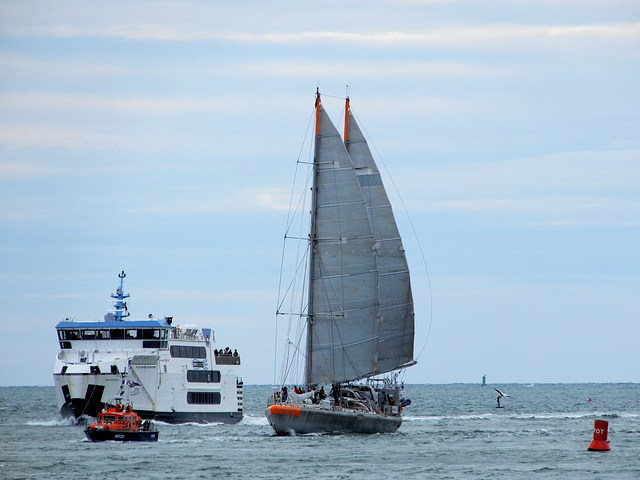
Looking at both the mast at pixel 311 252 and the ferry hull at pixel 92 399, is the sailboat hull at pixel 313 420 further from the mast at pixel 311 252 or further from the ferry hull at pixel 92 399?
the ferry hull at pixel 92 399

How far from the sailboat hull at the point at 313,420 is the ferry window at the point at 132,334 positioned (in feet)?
53.3

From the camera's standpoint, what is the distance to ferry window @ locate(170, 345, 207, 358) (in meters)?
68.6

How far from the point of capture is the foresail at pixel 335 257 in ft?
190

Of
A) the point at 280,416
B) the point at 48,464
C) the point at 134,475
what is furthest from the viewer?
the point at 280,416

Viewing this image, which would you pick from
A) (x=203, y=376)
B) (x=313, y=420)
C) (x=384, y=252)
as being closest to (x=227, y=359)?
(x=203, y=376)

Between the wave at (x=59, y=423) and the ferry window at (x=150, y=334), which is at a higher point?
the ferry window at (x=150, y=334)

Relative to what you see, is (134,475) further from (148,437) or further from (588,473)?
(588,473)

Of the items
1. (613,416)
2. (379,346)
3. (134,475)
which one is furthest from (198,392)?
(613,416)

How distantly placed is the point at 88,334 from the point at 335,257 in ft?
67.7

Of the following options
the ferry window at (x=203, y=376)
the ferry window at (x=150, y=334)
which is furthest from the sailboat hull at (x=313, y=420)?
the ferry window at (x=150, y=334)

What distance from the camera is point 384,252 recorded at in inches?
2515

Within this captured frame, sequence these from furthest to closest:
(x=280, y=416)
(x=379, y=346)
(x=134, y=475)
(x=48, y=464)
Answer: (x=379, y=346)
(x=280, y=416)
(x=48, y=464)
(x=134, y=475)

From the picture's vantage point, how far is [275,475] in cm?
4303

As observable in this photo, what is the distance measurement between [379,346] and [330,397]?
615 cm
